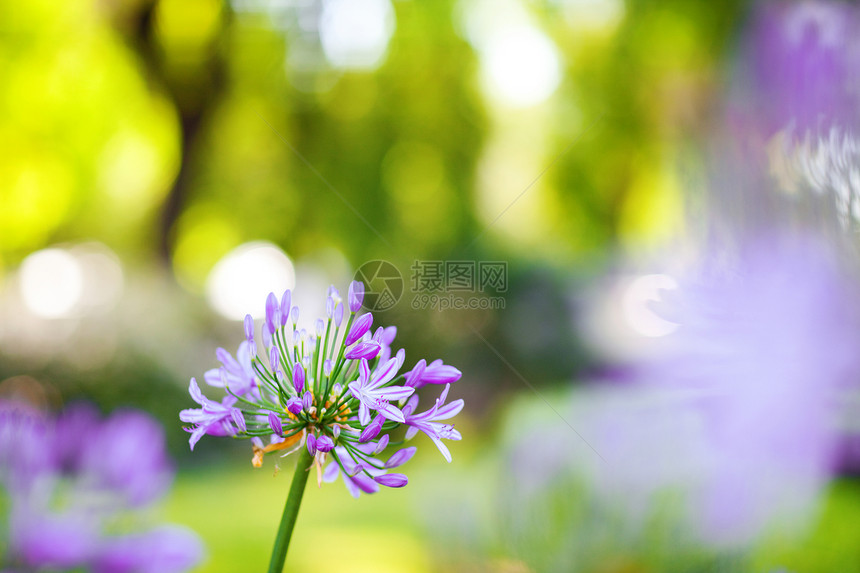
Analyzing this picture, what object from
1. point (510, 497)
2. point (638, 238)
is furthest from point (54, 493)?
point (638, 238)

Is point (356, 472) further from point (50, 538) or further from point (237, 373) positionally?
point (50, 538)

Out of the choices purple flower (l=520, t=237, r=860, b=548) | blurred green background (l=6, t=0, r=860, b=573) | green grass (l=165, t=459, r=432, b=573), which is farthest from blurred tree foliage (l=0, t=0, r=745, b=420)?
purple flower (l=520, t=237, r=860, b=548)

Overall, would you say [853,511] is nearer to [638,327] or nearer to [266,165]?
[638,327]

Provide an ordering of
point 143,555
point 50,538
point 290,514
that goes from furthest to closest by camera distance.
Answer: point 143,555
point 50,538
point 290,514

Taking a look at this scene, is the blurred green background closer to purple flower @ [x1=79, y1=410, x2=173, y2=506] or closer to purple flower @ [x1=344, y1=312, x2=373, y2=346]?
purple flower @ [x1=79, y1=410, x2=173, y2=506]

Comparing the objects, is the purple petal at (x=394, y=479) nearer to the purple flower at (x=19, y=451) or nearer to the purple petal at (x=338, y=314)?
the purple petal at (x=338, y=314)

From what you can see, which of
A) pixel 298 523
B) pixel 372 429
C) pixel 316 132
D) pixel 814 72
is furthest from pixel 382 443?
pixel 316 132
